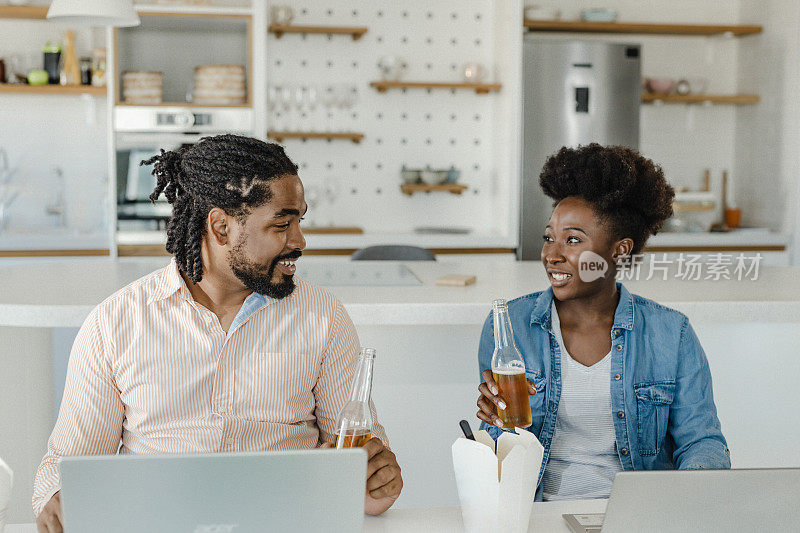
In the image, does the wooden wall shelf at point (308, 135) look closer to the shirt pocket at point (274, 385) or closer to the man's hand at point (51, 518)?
the shirt pocket at point (274, 385)

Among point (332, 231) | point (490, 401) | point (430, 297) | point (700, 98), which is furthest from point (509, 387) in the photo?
point (700, 98)

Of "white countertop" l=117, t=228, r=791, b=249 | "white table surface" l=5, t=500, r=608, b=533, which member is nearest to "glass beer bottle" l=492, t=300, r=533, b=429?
"white table surface" l=5, t=500, r=608, b=533

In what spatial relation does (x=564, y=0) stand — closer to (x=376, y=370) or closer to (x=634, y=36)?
(x=634, y=36)

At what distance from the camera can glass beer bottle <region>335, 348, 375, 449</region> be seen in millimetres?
1173

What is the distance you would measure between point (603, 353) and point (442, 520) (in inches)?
23.7

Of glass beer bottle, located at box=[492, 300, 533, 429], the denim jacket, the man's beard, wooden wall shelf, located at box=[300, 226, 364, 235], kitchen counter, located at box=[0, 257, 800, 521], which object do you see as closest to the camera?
glass beer bottle, located at box=[492, 300, 533, 429]

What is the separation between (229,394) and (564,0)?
4146 millimetres

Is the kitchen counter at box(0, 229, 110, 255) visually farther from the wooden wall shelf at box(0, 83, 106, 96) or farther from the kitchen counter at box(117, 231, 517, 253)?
the wooden wall shelf at box(0, 83, 106, 96)

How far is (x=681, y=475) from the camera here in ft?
3.11

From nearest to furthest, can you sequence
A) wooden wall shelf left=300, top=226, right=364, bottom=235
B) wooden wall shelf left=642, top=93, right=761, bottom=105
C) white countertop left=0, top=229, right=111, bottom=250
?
white countertop left=0, top=229, right=111, bottom=250 → wooden wall shelf left=300, top=226, right=364, bottom=235 → wooden wall shelf left=642, top=93, right=761, bottom=105

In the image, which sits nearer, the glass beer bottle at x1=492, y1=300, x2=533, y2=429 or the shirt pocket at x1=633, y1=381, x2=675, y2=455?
the glass beer bottle at x1=492, y1=300, x2=533, y2=429

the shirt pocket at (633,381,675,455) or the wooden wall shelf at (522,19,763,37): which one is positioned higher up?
the wooden wall shelf at (522,19,763,37)

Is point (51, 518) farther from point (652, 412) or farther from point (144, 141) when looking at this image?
point (144, 141)

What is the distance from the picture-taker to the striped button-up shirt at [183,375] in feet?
4.51
